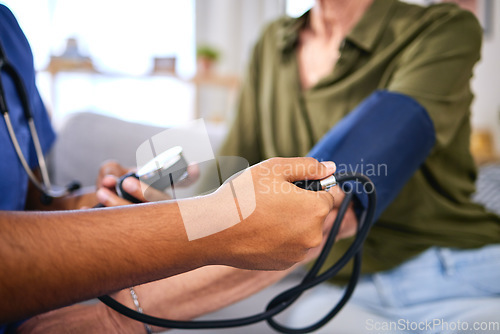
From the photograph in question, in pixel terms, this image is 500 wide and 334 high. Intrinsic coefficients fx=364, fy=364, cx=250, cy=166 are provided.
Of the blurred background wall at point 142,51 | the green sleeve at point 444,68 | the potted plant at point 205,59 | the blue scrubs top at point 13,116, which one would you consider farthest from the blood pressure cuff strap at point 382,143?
the potted plant at point 205,59

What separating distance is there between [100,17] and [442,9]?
287 centimetres

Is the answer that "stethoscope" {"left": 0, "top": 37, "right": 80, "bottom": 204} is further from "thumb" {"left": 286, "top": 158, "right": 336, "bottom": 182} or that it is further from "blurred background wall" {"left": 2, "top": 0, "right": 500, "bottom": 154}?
"blurred background wall" {"left": 2, "top": 0, "right": 500, "bottom": 154}

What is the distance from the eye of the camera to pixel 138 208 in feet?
0.84

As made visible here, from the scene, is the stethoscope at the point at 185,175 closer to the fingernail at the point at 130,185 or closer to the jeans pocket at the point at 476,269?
the fingernail at the point at 130,185

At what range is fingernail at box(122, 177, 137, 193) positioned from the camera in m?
0.35

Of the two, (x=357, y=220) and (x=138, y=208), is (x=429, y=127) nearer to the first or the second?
(x=357, y=220)

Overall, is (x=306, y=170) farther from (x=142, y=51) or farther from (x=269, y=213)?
(x=142, y=51)

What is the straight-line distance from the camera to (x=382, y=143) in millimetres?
425

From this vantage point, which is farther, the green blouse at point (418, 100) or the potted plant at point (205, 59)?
the potted plant at point (205, 59)

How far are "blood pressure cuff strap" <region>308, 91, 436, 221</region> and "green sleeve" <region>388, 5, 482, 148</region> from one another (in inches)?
1.2

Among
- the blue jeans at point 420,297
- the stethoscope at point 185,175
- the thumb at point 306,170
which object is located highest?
the thumb at point 306,170

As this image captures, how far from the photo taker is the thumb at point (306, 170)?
275 millimetres

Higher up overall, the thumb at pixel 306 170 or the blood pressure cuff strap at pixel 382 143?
the thumb at pixel 306 170

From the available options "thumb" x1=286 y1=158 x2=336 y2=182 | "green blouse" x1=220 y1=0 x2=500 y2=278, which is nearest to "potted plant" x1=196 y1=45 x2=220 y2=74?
"green blouse" x1=220 y1=0 x2=500 y2=278
